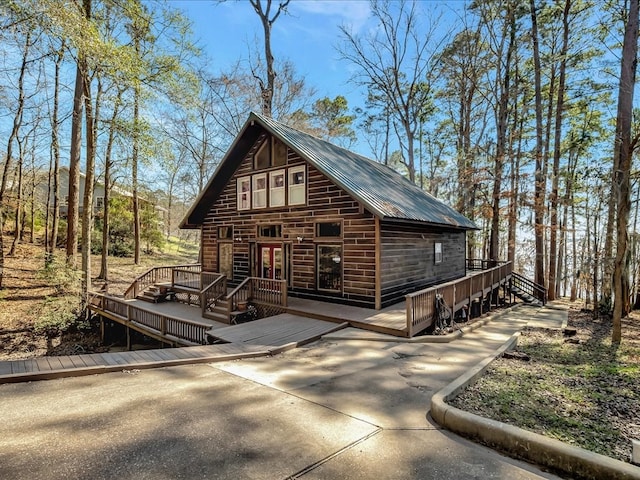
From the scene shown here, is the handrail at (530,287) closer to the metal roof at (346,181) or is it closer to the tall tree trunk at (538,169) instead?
the tall tree trunk at (538,169)

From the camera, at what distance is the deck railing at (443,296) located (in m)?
7.53

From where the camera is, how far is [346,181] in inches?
381

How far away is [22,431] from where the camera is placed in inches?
123

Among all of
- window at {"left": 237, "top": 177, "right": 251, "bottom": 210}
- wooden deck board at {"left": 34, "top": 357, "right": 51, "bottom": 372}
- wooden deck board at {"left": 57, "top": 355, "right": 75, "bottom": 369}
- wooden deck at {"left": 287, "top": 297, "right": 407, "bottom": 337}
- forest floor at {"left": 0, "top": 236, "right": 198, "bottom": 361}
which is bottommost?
forest floor at {"left": 0, "top": 236, "right": 198, "bottom": 361}

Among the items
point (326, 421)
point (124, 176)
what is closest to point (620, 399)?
point (326, 421)

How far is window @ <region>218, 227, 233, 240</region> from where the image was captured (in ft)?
45.0

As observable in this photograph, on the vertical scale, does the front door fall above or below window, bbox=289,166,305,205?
below

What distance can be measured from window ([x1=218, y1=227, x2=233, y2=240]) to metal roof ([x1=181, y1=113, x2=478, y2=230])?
51.2 inches

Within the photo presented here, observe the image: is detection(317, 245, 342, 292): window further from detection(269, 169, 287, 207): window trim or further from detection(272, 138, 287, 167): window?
detection(272, 138, 287, 167): window

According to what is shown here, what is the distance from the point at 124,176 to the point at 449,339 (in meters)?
17.1

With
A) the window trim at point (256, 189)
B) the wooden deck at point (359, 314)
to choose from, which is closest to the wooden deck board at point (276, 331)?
the wooden deck at point (359, 314)

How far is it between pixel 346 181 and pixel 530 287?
46.1 ft

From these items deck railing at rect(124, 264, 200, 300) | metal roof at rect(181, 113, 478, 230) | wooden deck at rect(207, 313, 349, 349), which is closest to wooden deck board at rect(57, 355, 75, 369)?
wooden deck at rect(207, 313, 349, 349)

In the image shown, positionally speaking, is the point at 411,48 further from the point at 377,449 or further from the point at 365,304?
the point at 377,449
